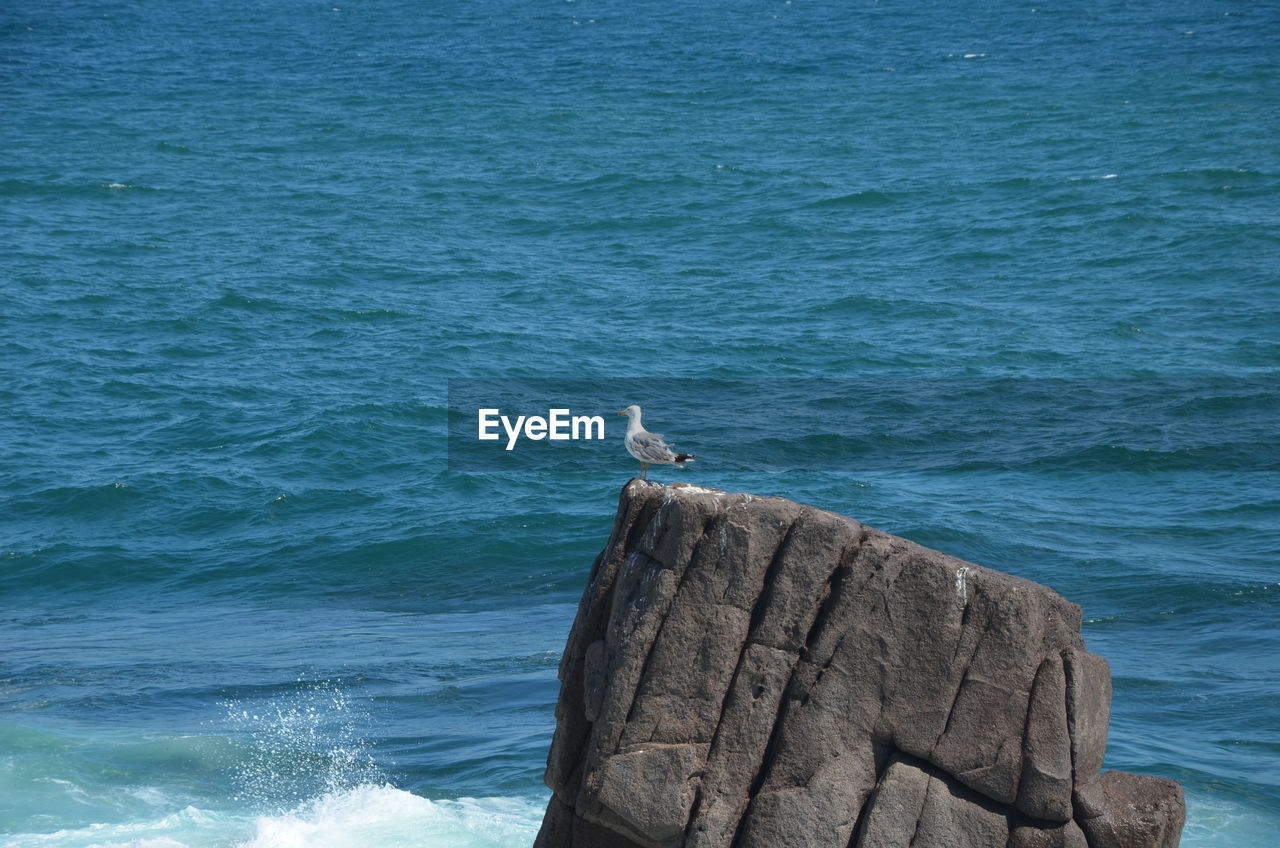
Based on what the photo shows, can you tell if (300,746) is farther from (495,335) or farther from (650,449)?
(495,335)

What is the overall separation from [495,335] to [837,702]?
38697mm

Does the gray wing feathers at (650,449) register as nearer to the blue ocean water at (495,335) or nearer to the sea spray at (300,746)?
the blue ocean water at (495,335)

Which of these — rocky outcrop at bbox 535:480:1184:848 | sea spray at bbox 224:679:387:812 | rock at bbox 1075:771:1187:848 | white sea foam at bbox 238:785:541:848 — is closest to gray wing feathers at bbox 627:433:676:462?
rocky outcrop at bbox 535:480:1184:848

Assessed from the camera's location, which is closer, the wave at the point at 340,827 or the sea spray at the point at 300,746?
the wave at the point at 340,827

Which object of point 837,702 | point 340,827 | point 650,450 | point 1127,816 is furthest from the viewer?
point 340,827

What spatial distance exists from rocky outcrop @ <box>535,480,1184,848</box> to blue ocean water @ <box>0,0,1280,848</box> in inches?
279

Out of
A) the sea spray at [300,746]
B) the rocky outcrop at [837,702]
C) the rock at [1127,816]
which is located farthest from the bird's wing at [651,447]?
the sea spray at [300,746]

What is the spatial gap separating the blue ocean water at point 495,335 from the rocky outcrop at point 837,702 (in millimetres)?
7084

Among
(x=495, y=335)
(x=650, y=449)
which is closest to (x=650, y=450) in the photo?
(x=650, y=449)

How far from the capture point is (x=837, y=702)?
1324 cm

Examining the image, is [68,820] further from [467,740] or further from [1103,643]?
[1103,643]

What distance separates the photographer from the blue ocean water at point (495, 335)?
2405 cm

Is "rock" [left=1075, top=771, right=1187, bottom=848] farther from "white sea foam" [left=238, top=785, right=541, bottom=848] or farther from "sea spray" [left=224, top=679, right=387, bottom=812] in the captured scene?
"sea spray" [left=224, top=679, right=387, bottom=812]

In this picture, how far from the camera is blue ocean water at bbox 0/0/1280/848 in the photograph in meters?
24.0
